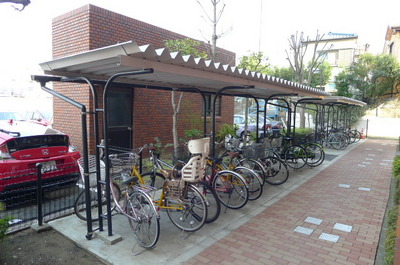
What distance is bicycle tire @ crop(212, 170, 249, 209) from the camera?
442 centimetres

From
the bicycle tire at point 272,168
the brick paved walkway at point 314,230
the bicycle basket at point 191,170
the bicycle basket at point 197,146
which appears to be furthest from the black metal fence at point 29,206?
the bicycle tire at point 272,168

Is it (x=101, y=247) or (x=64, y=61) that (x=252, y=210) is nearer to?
(x=101, y=247)

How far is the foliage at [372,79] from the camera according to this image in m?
18.7

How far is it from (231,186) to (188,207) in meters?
1.09

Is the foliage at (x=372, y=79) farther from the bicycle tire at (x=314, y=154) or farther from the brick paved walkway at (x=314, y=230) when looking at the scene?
the brick paved walkway at (x=314, y=230)

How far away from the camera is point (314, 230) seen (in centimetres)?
381

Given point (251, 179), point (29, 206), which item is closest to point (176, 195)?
point (251, 179)

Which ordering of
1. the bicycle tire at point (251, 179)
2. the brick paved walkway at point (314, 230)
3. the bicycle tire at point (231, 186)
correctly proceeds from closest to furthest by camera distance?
the brick paved walkway at point (314, 230), the bicycle tire at point (231, 186), the bicycle tire at point (251, 179)

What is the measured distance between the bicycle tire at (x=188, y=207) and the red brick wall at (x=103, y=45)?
4003 millimetres

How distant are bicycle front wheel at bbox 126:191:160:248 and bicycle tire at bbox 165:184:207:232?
420mm

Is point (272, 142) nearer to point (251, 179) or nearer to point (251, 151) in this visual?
point (251, 151)

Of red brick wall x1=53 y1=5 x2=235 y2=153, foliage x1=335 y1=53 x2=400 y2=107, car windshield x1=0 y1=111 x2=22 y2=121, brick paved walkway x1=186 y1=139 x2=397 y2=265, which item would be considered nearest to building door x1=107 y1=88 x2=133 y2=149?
red brick wall x1=53 y1=5 x2=235 y2=153

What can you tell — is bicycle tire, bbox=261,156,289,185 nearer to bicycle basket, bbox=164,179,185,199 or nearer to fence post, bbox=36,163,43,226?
bicycle basket, bbox=164,179,185,199

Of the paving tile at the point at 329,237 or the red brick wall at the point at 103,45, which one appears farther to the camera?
the red brick wall at the point at 103,45
